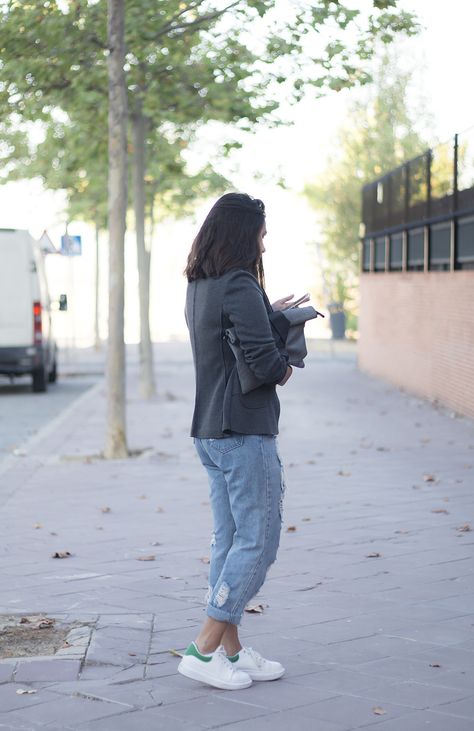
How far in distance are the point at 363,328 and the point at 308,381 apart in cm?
264

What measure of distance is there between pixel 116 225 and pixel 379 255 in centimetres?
1300

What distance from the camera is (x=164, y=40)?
13.6 m

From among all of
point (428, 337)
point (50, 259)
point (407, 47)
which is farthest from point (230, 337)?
point (50, 259)

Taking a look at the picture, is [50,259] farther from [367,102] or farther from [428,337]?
[428,337]

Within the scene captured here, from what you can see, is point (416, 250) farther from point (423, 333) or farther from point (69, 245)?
point (69, 245)

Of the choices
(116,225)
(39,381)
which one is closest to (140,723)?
(116,225)

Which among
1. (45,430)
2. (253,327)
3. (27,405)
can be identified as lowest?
(27,405)

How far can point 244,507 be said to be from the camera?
4859 millimetres

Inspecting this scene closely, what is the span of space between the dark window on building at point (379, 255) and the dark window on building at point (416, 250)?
9.91 ft

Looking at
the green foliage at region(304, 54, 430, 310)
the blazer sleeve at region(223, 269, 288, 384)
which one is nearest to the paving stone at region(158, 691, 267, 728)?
the blazer sleeve at region(223, 269, 288, 384)

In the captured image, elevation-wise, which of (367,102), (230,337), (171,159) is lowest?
(230,337)

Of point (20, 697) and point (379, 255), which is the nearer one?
point (20, 697)

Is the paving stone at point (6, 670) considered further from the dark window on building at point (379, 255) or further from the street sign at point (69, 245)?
the street sign at point (69, 245)

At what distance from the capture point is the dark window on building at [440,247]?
17891 mm
